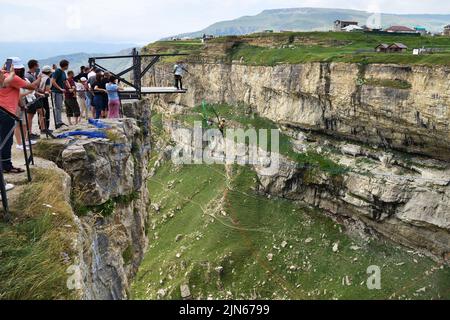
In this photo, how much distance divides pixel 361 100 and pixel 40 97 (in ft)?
114

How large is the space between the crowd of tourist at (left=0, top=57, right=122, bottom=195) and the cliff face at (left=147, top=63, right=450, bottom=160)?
2838 cm

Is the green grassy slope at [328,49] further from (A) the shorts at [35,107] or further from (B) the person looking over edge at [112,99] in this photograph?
(A) the shorts at [35,107]

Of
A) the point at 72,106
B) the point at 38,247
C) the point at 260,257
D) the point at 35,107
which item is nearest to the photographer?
the point at 38,247

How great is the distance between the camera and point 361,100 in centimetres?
3966

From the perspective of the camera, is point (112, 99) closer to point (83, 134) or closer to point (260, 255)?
point (83, 134)

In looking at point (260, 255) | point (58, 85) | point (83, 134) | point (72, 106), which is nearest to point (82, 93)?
point (72, 106)

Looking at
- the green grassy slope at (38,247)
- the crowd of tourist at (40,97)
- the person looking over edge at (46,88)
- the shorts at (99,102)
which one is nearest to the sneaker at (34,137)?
the crowd of tourist at (40,97)

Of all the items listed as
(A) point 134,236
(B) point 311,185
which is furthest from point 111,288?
(B) point 311,185

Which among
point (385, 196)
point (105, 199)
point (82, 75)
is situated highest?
point (82, 75)

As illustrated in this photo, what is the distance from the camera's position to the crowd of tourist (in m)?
8.59

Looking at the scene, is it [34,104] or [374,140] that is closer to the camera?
[34,104]

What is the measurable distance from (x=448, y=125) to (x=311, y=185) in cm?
1527
